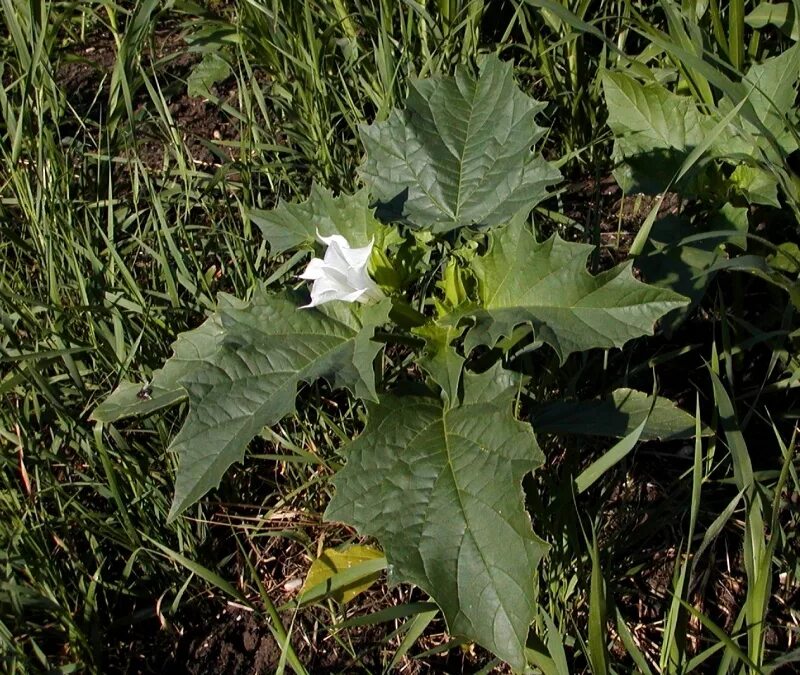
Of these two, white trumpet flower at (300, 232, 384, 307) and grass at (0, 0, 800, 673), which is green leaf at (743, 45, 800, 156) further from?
white trumpet flower at (300, 232, 384, 307)

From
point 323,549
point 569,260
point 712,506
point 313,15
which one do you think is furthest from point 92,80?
point 712,506

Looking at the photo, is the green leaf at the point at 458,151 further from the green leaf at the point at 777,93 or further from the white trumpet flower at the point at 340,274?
the green leaf at the point at 777,93

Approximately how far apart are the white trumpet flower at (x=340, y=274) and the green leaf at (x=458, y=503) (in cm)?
21

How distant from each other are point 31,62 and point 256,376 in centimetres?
132

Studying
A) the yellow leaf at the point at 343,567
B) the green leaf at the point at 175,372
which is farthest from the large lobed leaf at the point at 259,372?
the yellow leaf at the point at 343,567

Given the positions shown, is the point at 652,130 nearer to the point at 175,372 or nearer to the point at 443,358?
the point at 443,358

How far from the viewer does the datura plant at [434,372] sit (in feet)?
5.24

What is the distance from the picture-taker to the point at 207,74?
298 centimetres

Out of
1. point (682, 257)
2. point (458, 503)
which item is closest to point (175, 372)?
point (458, 503)

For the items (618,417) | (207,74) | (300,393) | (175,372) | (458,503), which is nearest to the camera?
(458,503)

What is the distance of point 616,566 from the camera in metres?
2.03

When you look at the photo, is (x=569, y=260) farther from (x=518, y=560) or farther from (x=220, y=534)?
(x=220, y=534)

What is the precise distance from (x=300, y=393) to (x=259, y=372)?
65 centimetres

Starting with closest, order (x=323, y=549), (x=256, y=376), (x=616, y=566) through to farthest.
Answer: (x=256, y=376) → (x=616, y=566) → (x=323, y=549)
